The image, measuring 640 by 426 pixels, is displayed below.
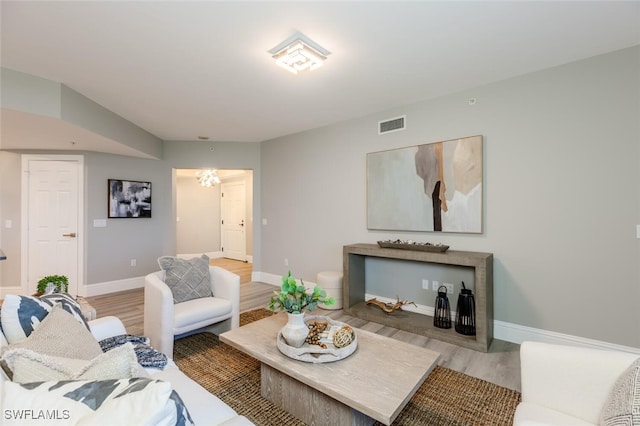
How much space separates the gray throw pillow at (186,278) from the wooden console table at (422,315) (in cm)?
165

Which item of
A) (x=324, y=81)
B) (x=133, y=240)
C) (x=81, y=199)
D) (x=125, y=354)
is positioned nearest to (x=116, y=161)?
(x=81, y=199)

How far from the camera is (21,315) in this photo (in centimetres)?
133

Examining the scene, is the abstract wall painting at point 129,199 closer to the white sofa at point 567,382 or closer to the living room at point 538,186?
the living room at point 538,186

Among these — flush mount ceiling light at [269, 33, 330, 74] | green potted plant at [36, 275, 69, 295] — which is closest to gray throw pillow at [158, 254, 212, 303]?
green potted plant at [36, 275, 69, 295]

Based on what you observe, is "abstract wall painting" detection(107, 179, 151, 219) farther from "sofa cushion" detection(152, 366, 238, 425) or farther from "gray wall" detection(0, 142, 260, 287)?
"sofa cushion" detection(152, 366, 238, 425)

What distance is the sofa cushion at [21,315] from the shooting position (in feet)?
4.20

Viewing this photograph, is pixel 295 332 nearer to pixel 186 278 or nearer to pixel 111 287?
pixel 186 278

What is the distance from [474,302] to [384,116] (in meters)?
2.40

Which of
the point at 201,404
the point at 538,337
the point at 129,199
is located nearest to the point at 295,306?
the point at 201,404

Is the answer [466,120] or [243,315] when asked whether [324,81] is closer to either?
[466,120]

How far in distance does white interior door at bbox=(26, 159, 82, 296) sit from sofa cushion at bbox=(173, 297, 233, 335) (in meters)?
3.07

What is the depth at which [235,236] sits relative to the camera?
26.6ft

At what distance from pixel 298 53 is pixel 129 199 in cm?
414

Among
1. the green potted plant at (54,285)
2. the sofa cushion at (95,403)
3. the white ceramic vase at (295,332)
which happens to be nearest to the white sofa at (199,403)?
the sofa cushion at (95,403)
